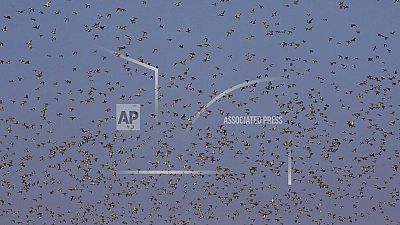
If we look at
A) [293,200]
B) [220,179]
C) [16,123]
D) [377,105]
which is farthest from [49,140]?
[377,105]

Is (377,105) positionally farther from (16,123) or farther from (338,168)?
(16,123)

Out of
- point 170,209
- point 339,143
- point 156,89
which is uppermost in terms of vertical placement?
point 156,89

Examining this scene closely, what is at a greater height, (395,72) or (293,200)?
(395,72)

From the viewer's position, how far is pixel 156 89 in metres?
22.5

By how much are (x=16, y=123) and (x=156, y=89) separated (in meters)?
4.60

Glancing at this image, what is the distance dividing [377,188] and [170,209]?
21.3 ft

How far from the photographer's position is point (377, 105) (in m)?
21.7

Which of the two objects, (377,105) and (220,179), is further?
(220,179)

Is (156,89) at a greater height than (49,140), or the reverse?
(156,89)

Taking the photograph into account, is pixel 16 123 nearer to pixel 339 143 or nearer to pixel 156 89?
pixel 156 89

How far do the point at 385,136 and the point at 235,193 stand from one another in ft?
16.5

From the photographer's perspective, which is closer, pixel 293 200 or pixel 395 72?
pixel 395 72

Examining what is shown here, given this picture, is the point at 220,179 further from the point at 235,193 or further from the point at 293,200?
the point at 293,200

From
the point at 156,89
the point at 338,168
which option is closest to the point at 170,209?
the point at 156,89
